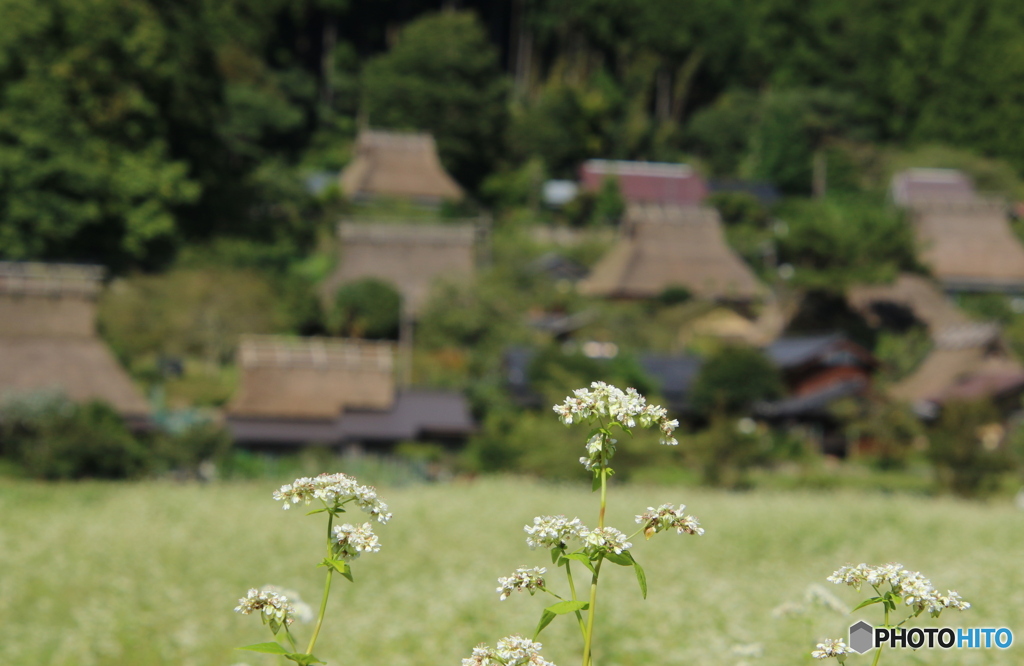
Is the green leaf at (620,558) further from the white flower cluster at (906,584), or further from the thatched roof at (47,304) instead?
the thatched roof at (47,304)

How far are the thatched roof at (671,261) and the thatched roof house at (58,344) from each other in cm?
1401

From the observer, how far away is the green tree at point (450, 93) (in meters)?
41.7

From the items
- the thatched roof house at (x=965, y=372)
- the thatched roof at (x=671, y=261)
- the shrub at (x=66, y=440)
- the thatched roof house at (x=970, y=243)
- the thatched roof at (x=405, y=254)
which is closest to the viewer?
the shrub at (x=66, y=440)

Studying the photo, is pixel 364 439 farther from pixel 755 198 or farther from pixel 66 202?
pixel 755 198

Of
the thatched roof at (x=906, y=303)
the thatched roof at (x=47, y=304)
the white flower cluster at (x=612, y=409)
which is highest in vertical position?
the thatched roof at (x=906, y=303)

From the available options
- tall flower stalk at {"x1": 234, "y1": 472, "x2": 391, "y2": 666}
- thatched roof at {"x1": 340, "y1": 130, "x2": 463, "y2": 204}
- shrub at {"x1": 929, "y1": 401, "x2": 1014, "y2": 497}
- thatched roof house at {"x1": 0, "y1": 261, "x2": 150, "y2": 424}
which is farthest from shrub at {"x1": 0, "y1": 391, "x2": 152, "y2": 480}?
thatched roof at {"x1": 340, "y1": 130, "x2": 463, "y2": 204}

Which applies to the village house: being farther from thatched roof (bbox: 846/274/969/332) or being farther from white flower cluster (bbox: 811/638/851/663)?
white flower cluster (bbox: 811/638/851/663)

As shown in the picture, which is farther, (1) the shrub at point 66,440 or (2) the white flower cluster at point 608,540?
(1) the shrub at point 66,440

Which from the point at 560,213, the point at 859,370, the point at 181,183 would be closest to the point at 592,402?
the point at 859,370

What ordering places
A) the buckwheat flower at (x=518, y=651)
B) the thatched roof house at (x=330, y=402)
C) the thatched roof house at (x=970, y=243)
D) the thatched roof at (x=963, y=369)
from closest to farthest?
1. the buckwheat flower at (x=518, y=651)
2. the thatched roof house at (x=330, y=402)
3. the thatched roof at (x=963, y=369)
4. the thatched roof house at (x=970, y=243)

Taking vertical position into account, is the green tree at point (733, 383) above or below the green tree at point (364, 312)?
below

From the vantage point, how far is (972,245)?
3603 centimetres

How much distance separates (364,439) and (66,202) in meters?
10.4

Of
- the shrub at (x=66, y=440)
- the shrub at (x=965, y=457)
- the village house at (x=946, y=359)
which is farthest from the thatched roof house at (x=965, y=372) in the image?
the shrub at (x=66, y=440)
